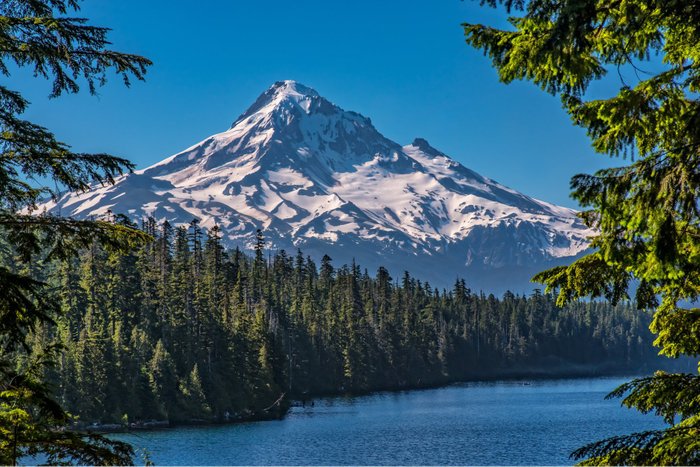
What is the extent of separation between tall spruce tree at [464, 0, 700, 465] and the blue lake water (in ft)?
173

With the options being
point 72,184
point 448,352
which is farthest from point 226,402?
point 448,352

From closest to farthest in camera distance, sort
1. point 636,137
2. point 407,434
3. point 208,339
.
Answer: point 636,137 → point 407,434 → point 208,339

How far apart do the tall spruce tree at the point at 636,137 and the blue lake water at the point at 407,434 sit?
173 ft

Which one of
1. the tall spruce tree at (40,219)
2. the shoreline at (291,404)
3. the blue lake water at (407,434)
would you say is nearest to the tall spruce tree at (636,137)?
the tall spruce tree at (40,219)

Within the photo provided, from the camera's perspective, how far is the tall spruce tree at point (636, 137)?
809 centimetres

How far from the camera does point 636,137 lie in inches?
372

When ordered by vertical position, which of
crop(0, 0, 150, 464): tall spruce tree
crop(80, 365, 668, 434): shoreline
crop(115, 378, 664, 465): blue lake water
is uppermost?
crop(0, 0, 150, 464): tall spruce tree

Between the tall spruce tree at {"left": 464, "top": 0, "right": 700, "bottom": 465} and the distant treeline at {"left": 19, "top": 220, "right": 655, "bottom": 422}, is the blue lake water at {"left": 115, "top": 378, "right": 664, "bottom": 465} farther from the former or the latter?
the tall spruce tree at {"left": 464, "top": 0, "right": 700, "bottom": 465}

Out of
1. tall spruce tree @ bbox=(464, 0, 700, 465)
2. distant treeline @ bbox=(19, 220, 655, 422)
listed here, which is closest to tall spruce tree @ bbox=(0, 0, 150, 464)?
tall spruce tree @ bbox=(464, 0, 700, 465)

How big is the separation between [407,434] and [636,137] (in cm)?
7257

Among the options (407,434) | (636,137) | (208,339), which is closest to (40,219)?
(636,137)

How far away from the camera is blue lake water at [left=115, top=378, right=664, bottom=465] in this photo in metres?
63.7

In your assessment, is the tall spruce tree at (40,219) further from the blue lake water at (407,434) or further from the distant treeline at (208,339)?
the blue lake water at (407,434)

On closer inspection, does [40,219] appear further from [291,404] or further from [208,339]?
[291,404]
